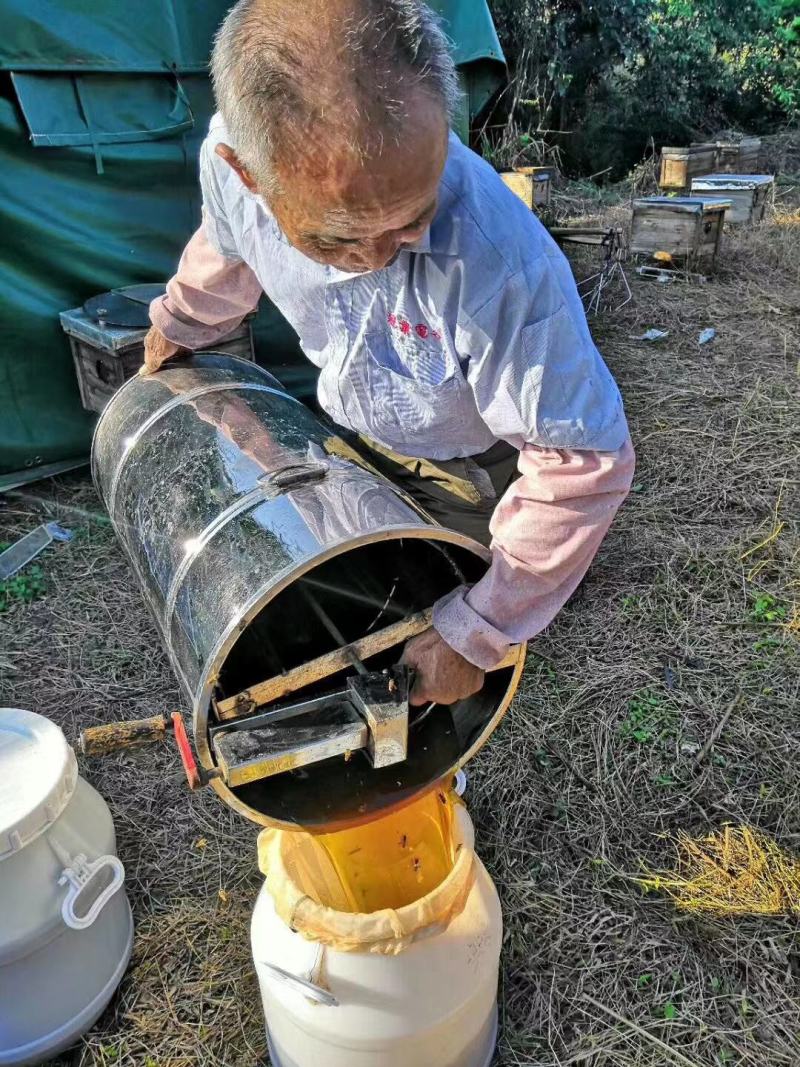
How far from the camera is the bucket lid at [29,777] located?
147 cm

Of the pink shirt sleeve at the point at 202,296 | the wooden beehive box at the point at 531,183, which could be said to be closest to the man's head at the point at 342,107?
the pink shirt sleeve at the point at 202,296

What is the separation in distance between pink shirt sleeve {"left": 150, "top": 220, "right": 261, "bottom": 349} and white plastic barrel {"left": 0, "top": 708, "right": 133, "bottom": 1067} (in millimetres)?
949

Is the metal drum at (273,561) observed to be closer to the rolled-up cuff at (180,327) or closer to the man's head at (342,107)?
the rolled-up cuff at (180,327)

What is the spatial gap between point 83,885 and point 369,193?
1410 millimetres

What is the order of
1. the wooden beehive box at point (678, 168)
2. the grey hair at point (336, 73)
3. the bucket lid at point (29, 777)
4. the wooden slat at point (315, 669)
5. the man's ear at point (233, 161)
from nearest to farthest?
the grey hair at point (336, 73) < the man's ear at point (233, 161) < the wooden slat at point (315, 669) < the bucket lid at point (29, 777) < the wooden beehive box at point (678, 168)

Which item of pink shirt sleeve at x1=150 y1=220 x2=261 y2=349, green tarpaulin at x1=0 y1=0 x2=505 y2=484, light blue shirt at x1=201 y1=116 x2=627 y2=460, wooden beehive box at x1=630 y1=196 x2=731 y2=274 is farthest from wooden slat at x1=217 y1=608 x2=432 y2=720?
wooden beehive box at x1=630 y1=196 x2=731 y2=274

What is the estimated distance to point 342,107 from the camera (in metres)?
0.91

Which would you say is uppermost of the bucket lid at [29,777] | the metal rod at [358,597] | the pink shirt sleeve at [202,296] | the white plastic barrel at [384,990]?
the pink shirt sleeve at [202,296]

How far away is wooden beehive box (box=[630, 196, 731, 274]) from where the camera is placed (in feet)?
18.9

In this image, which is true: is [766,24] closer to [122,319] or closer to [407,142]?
[122,319]

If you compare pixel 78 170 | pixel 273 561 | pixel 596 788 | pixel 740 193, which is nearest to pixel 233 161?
pixel 273 561

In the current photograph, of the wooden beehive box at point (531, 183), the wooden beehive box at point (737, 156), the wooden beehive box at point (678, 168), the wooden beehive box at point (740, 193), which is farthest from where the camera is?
the wooden beehive box at point (737, 156)

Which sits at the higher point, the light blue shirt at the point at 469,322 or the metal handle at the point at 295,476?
the light blue shirt at the point at 469,322

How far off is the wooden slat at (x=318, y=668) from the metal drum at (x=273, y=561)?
1.6 inches
